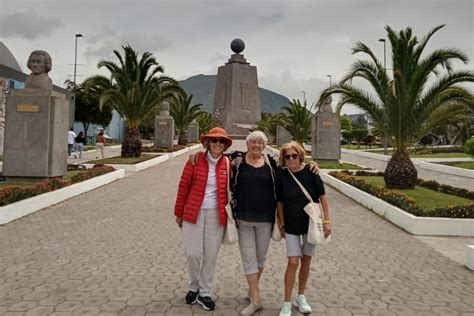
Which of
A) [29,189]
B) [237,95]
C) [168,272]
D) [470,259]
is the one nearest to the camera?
[168,272]

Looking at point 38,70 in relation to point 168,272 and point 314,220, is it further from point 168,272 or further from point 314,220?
point 314,220

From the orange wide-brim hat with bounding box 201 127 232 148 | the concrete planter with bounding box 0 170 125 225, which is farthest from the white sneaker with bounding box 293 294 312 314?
the concrete planter with bounding box 0 170 125 225

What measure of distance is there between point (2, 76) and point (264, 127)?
2758cm

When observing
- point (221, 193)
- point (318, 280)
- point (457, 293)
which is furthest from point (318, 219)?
point (457, 293)

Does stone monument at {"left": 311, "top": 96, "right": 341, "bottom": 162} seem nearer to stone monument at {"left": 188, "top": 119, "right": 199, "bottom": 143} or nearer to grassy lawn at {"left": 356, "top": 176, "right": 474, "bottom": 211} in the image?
grassy lawn at {"left": 356, "top": 176, "right": 474, "bottom": 211}

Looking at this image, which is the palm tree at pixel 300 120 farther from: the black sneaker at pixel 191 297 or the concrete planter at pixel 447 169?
the black sneaker at pixel 191 297

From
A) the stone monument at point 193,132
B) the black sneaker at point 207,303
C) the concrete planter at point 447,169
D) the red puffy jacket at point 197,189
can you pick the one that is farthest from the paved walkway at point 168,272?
the stone monument at point 193,132

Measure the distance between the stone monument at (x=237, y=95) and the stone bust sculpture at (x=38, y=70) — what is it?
53435 mm

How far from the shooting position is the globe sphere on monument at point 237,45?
70625mm

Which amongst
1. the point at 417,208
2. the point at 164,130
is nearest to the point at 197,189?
the point at 417,208

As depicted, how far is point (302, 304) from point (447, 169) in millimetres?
16845

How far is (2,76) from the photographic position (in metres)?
24.8

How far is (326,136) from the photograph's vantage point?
1961 centimetres

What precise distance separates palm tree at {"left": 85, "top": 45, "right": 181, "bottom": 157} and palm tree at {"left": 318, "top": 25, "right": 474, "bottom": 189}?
33.5 ft
